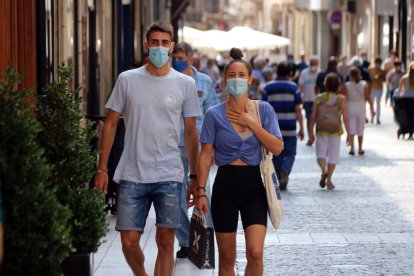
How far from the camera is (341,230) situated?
1319cm

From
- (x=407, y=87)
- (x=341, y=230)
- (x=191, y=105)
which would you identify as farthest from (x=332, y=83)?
(x=407, y=87)

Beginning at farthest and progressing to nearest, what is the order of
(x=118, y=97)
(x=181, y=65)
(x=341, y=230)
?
(x=341, y=230), (x=181, y=65), (x=118, y=97)

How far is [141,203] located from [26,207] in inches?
97.9

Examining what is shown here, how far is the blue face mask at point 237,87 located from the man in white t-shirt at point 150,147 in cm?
34

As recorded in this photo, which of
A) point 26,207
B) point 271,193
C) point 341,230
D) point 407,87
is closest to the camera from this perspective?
point 26,207

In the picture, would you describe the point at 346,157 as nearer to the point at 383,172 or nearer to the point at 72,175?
the point at 383,172

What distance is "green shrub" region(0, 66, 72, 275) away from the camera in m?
6.06

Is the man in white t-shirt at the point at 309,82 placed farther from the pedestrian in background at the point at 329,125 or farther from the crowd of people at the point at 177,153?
the crowd of people at the point at 177,153

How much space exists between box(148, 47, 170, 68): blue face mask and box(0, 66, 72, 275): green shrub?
7.21 ft

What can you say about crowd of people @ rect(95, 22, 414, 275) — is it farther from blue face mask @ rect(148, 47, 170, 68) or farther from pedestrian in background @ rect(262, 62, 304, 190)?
pedestrian in background @ rect(262, 62, 304, 190)

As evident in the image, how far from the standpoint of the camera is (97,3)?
20344 mm

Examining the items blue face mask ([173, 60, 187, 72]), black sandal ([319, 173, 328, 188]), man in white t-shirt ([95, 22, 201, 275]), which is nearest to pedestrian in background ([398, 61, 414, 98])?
black sandal ([319, 173, 328, 188])

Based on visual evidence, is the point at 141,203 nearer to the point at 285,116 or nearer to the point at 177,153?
the point at 177,153

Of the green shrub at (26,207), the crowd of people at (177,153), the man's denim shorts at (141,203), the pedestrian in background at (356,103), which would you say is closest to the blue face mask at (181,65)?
the crowd of people at (177,153)
